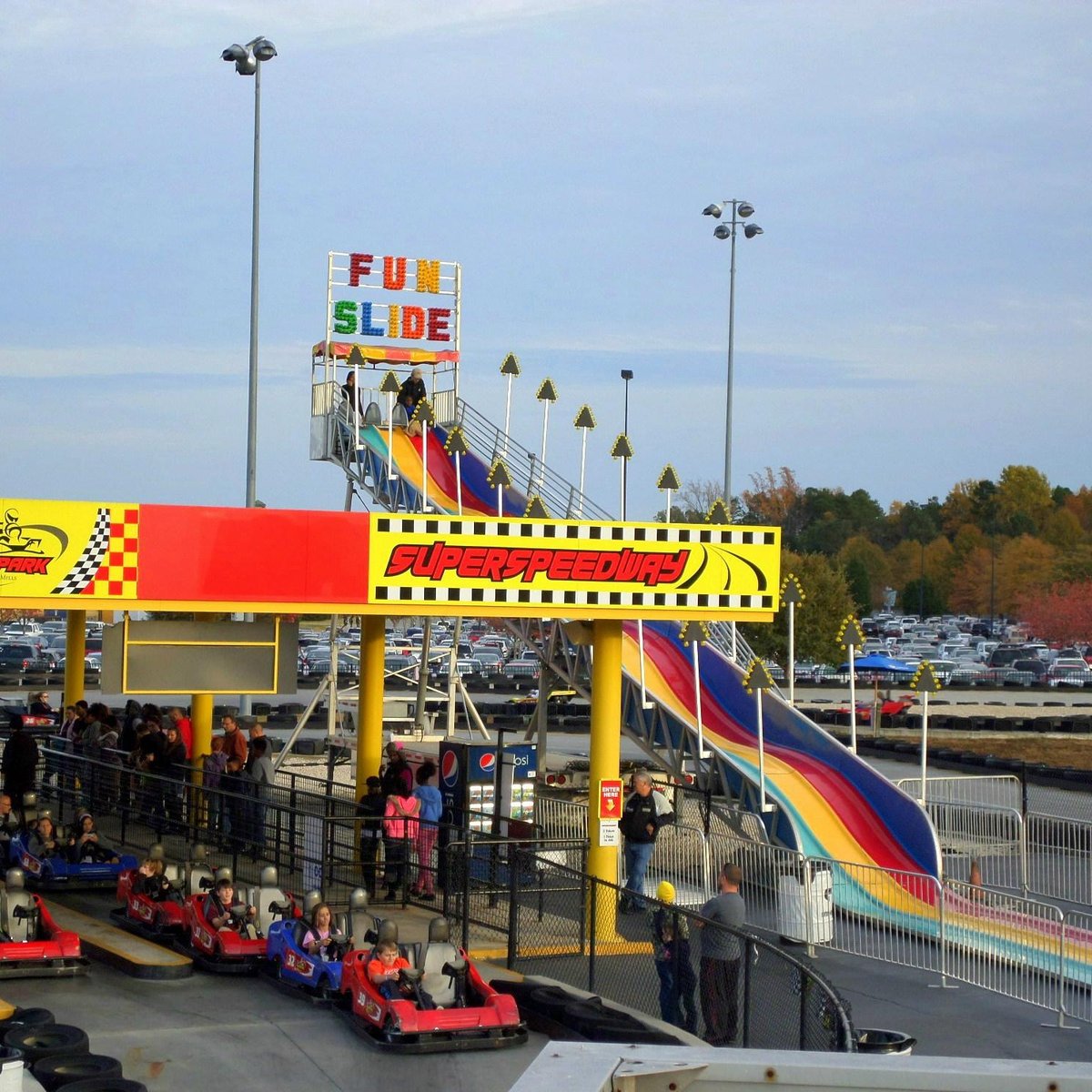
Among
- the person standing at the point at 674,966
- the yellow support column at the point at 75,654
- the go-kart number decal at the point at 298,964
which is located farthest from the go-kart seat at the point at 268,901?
the yellow support column at the point at 75,654

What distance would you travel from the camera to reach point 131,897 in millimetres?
15648

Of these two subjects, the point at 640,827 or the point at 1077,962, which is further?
the point at 640,827

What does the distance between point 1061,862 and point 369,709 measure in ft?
33.0

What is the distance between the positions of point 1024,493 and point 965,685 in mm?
86194

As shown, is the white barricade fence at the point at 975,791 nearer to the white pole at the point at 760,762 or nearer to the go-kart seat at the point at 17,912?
the white pole at the point at 760,762

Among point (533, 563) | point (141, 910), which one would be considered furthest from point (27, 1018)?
point (533, 563)

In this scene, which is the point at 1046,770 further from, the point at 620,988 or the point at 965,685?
the point at 965,685

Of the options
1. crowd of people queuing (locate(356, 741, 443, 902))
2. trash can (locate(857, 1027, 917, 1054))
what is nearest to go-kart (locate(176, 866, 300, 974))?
crowd of people queuing (locate(356, 741, 443, 902))

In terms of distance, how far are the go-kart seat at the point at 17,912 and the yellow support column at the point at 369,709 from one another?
16.0ft

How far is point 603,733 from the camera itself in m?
16.3

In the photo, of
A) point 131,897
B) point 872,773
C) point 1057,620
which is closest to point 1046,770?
point 872,773

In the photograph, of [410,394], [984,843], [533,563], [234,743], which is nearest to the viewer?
[533,563]

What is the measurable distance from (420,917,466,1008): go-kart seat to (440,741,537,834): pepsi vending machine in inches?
220

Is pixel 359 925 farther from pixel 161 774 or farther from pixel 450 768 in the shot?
pixel 161 774
